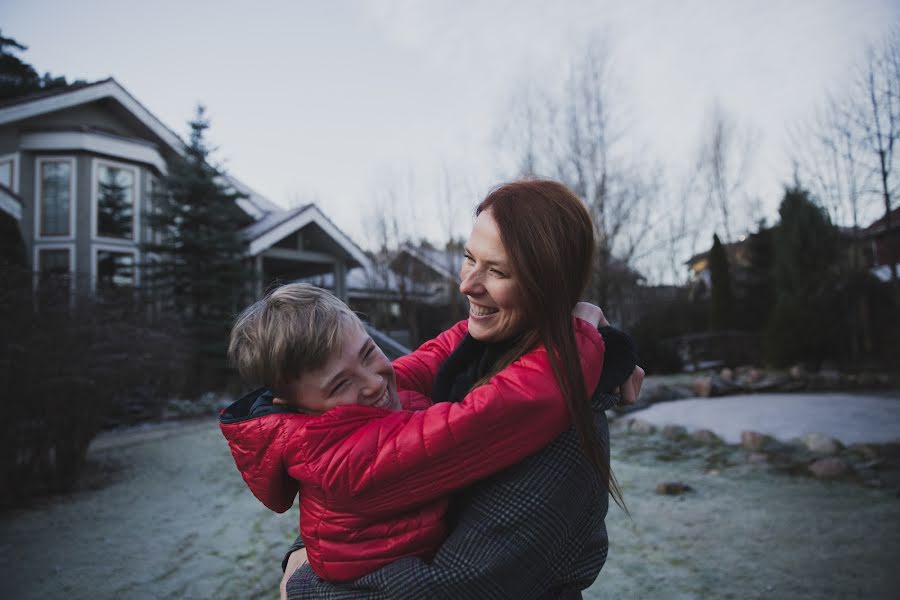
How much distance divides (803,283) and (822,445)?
9.51 meters

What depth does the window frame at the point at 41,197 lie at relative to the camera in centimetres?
1312

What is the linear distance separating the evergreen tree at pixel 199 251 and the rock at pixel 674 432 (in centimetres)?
838

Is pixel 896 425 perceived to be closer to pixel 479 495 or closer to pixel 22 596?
pixel 479 495

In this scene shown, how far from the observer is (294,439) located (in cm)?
113

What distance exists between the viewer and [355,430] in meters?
1.12

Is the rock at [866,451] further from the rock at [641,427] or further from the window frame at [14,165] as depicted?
the window frame at [14,165]

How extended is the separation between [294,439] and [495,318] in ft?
1.55

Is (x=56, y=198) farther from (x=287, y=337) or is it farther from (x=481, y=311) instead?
(x=481, y=311)

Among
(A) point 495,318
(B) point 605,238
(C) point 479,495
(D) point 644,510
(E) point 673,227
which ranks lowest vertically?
(D) point 644,510

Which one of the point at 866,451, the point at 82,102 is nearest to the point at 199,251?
the point at 82,102

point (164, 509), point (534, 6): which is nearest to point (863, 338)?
point (534, 6)

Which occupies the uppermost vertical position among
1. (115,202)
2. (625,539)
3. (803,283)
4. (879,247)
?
(115,202)

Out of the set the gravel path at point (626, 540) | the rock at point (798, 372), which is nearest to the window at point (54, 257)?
the gravel path at point (626, 540)

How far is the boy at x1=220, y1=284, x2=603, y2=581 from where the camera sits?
98 centimetres
